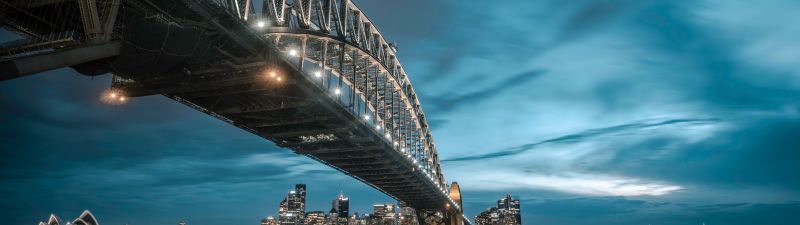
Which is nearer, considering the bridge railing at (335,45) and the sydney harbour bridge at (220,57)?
the sydney harbour bridge at (220,57)

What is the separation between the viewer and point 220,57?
88.0ft

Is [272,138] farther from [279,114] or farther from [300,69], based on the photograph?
[300,69]

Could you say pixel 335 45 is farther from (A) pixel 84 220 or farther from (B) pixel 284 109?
(A) pixel 84 220

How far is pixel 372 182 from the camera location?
70.2 m

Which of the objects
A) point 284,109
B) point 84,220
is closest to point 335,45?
point 284,109

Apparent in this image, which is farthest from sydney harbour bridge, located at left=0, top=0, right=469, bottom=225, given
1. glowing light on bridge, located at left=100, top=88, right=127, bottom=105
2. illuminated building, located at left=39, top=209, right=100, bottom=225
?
illuminated building, located at left=39, top=209, right=100, bottom=225

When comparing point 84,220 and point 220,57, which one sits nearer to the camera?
point 220,57

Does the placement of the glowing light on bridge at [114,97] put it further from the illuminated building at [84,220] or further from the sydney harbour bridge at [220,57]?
the illuminated building at [84,220]

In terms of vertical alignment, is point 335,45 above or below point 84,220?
above

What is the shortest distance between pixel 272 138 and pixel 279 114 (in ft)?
23.0

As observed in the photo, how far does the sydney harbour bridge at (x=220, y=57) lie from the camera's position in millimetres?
17016

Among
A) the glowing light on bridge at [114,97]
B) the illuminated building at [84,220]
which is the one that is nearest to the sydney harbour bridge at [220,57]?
the glowing light on bridge at [114,97]

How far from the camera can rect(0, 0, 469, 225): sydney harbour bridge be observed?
17.0 metres

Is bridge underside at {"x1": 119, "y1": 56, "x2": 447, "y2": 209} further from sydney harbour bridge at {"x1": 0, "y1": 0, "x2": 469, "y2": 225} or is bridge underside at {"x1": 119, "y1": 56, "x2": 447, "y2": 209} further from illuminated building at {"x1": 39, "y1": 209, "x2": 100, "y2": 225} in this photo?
illuminated building at {"x1": 39, "y1": 209, "x2": 100, "y2": 225}
